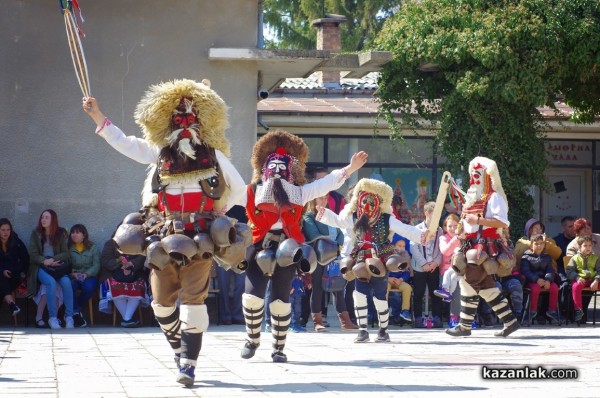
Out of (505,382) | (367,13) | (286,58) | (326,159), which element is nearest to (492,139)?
(286,58)

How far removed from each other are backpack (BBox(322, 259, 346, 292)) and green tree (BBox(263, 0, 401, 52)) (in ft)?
86.9

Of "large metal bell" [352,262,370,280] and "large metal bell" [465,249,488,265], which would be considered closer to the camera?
"large metal bell" [352,262,370,280]

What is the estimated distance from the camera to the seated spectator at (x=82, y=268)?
15.9 m

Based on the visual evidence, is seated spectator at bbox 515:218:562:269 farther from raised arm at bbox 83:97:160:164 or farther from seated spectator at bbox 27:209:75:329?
raised arm at bbox 83:97:160:164

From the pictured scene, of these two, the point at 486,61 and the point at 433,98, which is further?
the point at 433,98

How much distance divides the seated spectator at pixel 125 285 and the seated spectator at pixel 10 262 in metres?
1.13

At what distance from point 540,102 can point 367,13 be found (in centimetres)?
2456

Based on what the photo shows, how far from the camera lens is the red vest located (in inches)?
413

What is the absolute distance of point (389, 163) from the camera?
81.4ft

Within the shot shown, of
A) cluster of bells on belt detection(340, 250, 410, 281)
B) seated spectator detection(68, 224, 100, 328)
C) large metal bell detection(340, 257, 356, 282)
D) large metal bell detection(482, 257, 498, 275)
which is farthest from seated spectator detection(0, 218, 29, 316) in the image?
large metal bell detection(482, 257, 498, 275)

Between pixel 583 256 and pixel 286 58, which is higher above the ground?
pixel 286 58

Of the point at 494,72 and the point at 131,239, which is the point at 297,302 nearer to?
the point at 494,72

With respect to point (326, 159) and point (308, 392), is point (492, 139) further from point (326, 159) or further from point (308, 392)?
point (308, 392)

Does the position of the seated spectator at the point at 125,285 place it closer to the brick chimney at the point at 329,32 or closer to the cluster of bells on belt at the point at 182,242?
the cluster of bells on belt at the point at 182,242
